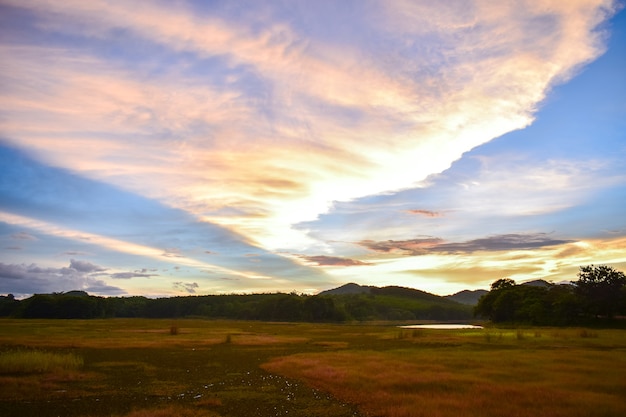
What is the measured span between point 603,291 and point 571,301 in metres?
7.32

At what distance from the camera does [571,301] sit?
338 feet

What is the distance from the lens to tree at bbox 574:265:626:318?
98.2 m

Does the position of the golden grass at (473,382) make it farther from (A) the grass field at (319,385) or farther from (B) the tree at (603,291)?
(B) the tree at (603,291)

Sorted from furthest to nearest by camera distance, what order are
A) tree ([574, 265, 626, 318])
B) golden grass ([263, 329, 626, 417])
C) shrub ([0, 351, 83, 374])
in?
tree ([574, 265, 626, 318]) < shrub ([0, 351, 83, 374]) < golden grass ([263, 329, 626, 417])

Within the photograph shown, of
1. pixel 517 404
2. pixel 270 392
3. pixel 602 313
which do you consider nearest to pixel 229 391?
pixel 270 392

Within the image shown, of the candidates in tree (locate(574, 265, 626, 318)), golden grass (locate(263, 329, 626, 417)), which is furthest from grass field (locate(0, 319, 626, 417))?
tree (locate(574, 265, 626, 318))

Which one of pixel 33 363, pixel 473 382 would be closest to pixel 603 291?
pixel 473 382

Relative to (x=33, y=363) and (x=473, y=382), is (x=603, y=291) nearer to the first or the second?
(x=473, y=382)

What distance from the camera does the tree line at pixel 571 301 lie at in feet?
325

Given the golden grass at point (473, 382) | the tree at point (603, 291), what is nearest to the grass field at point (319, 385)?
the golden grass at point (473, 382)

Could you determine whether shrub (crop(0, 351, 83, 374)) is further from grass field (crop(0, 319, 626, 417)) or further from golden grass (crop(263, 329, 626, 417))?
golden grass (crop(263, 329, 626, 417))

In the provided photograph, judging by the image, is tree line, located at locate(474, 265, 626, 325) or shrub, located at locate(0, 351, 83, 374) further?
tree line, located at locate(474, 265, 626, 325)

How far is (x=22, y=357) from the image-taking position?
31.9 metres

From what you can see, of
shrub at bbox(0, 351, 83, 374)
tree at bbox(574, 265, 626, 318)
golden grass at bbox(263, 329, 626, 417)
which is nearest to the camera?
golden grass at bbox(263, 329, 626, 417)
